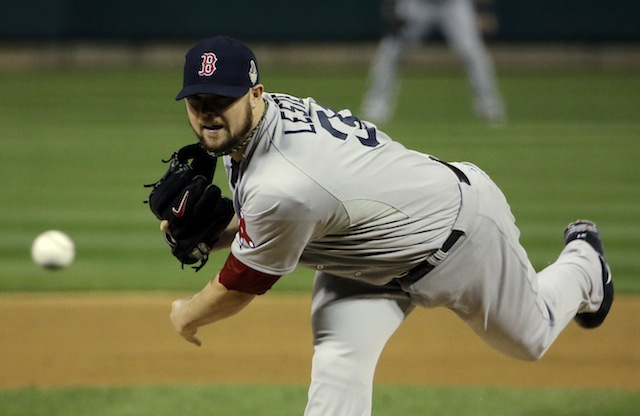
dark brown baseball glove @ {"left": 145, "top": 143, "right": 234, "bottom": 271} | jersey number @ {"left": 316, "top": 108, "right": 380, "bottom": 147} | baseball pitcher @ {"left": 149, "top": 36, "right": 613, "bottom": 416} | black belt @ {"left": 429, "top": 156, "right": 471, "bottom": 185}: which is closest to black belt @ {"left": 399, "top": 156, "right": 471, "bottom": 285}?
baseball pitcher @ {"left": 149, "top": 36, "right": 613, "bottom": 416}

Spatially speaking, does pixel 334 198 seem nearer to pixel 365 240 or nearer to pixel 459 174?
pixel 365 240

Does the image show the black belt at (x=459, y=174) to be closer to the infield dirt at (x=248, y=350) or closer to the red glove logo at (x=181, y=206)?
the red glove logo at (x=181, y=206)

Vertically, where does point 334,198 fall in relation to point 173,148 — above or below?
above

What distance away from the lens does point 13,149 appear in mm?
12078

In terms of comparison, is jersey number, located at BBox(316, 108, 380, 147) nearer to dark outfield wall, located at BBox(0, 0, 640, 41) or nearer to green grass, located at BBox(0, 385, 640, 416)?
green grass, located at BBox(0, 385, 640, 416)

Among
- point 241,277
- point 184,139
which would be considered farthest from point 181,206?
point 184,139

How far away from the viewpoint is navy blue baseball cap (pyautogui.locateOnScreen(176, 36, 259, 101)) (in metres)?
3.37

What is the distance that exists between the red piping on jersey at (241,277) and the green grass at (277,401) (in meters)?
1.32

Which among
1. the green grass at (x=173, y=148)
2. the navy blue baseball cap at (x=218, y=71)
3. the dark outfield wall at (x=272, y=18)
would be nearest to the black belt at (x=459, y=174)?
the navy blue baseball cap at (x=218, y=71)

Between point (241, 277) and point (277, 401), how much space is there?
60.2 inches

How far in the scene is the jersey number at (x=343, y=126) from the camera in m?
3.74

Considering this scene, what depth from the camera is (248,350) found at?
5816 millimetres

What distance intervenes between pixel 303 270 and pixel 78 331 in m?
2.17

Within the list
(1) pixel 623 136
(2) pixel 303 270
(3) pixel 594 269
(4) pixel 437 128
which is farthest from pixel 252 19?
(3) pixel 594 269
